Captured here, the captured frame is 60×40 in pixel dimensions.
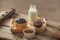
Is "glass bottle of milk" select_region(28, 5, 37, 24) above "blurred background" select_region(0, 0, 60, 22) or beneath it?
beneath

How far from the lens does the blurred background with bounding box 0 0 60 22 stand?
2.60 metres

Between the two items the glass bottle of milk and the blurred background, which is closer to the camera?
the glass bottle of milk

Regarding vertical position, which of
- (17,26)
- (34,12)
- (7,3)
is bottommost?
(17,26)

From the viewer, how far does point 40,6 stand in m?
2.78

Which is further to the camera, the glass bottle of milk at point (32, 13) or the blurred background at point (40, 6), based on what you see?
the blurred background at point (40, 6)

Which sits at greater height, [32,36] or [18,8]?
[18,8]

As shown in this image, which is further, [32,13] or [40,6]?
[40,6]

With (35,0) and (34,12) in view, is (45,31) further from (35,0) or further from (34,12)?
(35,0)

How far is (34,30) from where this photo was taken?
1.29 m

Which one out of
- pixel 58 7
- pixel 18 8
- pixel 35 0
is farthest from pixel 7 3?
pixel 58 7

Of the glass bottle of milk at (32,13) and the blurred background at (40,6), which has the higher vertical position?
the blurred background at (40,6)

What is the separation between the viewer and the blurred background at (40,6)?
2.60 meters

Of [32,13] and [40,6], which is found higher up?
Result: [40,6]

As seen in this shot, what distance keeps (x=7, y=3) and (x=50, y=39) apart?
1852 millimetres
